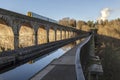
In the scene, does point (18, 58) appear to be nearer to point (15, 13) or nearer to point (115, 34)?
point (15, 13)

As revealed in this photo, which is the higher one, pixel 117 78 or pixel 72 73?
pixel 72 73

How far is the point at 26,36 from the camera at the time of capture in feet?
129

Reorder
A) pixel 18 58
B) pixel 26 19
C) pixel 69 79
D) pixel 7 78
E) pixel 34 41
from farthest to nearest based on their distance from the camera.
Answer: pixel 34 41
pixel 26 19
pixel 18 58
pixel 69 79
pixel 7 78

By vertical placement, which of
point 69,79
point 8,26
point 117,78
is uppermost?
point 8,26

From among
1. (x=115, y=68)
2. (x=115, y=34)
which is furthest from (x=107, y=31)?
(x=115, y=68)

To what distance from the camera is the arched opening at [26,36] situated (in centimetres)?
3377

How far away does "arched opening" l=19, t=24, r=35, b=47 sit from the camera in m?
33.8

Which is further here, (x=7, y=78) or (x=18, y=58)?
(x=18, y=58)

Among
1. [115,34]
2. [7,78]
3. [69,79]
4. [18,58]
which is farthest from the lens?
[115,34]

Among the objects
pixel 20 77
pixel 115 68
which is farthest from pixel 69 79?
pixel 115 68

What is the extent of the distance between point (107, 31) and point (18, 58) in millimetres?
81365

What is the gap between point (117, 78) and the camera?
87.4ft

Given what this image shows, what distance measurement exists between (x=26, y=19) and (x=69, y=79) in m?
22.0

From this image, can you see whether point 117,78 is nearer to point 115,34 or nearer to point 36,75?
point 36,75
